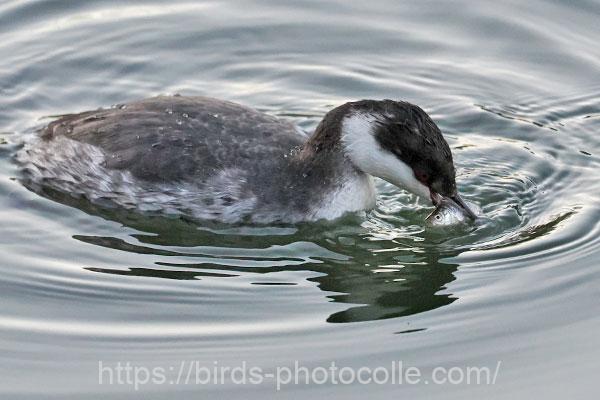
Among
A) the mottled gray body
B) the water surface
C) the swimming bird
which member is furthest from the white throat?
the water surface

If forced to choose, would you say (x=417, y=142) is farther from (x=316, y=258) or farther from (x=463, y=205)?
(x=316, y=258)

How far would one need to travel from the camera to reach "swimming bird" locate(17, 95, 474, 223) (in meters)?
11.2

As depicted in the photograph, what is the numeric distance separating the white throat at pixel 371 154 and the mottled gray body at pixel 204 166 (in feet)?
0.46

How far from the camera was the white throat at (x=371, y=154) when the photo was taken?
11234mm

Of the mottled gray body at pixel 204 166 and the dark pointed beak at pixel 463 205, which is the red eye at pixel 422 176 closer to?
the dark pointed beak at pixel 463 205

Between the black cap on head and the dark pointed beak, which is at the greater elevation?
the black cap on head

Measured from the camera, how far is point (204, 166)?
11.4 meters

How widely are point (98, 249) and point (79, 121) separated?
5.29 ft

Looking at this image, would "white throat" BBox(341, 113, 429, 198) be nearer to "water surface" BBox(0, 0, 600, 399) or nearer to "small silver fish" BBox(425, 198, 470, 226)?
"small silver fish" BBox(425, 198, 470, 226)

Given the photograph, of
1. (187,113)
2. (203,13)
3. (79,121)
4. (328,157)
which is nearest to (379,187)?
(328,157)

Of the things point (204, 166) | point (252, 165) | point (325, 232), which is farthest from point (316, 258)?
point (204, 166)

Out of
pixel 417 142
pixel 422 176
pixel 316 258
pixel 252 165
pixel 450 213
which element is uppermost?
pixel 417 142

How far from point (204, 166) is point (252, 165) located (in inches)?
16.2

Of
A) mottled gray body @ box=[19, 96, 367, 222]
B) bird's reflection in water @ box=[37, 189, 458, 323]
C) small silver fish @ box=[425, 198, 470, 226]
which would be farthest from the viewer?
mottled gray body @ box=[19, 96, 367, 222]
